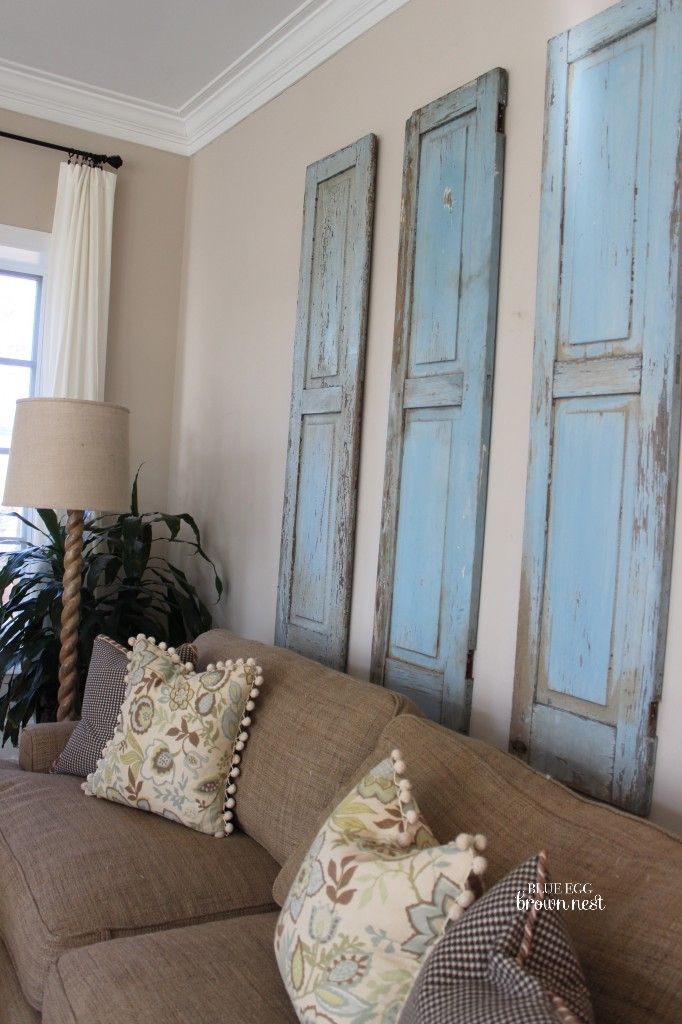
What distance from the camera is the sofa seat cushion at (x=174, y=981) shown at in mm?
1372

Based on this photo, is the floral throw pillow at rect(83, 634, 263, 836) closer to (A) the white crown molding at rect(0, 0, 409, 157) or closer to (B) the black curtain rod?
(A) the white crown molding at rect(0, 0, 409, 157)

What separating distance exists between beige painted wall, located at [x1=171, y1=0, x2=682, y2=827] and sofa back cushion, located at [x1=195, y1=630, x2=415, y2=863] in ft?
1.07

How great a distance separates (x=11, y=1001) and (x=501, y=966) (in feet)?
3.66

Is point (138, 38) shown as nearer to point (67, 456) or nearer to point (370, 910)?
point (67, 456)

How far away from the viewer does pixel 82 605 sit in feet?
10.6

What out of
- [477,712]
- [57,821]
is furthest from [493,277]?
[57,821]

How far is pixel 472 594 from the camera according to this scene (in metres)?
2.13

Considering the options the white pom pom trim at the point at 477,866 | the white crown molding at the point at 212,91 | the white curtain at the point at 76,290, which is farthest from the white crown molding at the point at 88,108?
the white pom pom trim at the point at 477,866

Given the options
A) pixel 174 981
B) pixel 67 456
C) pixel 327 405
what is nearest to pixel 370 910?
pixel 174 981

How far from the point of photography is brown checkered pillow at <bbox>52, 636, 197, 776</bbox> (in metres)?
2.32

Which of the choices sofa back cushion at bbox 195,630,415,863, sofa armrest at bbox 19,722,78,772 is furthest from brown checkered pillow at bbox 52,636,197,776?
sofa back cushion at bbox 195,630,415,863

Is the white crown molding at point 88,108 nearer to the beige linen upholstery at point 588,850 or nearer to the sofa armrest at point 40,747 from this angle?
the sofa armrest at point 40,747

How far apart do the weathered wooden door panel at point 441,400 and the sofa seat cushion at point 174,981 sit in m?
0.80

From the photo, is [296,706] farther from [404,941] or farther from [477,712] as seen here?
[404,941]
